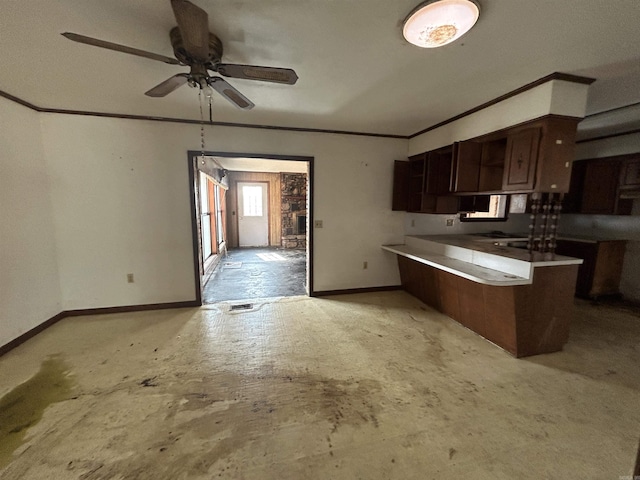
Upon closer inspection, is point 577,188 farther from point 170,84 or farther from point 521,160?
point 170,84

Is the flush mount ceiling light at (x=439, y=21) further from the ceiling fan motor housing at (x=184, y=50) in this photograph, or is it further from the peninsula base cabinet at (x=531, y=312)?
the peninsula base cabinet at (x=531, y=312)

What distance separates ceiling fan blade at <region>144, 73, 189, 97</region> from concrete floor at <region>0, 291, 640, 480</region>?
217cm

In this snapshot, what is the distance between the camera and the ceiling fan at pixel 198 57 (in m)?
→ 1.25

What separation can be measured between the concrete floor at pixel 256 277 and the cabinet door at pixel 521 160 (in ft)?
9.76

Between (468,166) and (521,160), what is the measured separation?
60cm

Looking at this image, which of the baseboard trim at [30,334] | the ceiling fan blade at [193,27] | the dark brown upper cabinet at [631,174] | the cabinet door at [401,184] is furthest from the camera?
the cabinet door at [401,184]

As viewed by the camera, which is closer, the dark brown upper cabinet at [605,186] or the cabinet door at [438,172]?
the cabinet door at [438,172]

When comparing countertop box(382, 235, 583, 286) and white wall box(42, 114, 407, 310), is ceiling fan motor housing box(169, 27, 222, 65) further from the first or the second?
countertop box(382, 235, 583, 286)

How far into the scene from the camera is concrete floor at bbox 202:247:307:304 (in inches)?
158

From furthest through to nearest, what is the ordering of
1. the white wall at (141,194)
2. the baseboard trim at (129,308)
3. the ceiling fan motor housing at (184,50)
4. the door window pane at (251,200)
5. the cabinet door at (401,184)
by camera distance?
the door window pane at (251,200)
the cabinet door at (401,184)
the baseboard trim at (129,308)
the white wall at (141,194)
the ceiling fan motor housing at (184,50)

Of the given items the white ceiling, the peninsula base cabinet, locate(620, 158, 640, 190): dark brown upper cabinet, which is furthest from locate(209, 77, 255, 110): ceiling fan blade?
locate(620, 158, 640, 190): dark brown upper cabinet

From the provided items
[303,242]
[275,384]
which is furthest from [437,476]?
[303,242]

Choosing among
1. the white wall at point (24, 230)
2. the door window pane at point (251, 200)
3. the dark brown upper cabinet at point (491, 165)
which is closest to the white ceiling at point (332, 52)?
the white wall at point (24, 230)

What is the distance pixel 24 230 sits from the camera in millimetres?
2559
